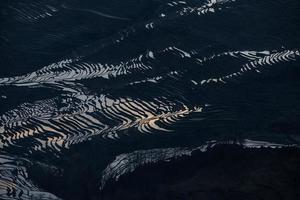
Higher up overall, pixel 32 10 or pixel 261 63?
pixel 32 10

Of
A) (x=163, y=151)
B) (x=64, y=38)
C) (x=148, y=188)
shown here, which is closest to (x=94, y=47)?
(x=64, y=38)

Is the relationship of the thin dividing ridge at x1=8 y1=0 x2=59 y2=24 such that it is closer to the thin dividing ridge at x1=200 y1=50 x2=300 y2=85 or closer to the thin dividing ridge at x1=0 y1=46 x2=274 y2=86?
the thin dividing ridge at x1=0 y1=46 x2=274 y2=86

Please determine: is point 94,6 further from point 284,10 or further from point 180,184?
point 180,184

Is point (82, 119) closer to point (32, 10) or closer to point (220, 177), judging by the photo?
point (220, 177)

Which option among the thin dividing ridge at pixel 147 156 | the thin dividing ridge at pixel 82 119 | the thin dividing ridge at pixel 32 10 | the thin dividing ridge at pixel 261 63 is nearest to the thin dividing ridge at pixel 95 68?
the thin dividing ridge at pixel 261 63

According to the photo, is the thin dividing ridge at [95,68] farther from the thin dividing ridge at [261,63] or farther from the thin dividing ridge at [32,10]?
the thin dividing ridge at [32,10]

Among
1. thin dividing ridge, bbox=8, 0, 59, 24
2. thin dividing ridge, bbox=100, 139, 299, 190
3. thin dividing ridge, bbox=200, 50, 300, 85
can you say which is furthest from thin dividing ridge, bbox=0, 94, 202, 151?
thin dividing ridge, bbox=8, 0, 59, 24

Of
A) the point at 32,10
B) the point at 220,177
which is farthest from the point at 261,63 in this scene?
the point at 32,10

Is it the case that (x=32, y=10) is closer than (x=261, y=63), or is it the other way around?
(x=261, y=63)

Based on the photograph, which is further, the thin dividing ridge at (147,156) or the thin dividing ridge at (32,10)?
the thin dividing ridge at (32,10)
